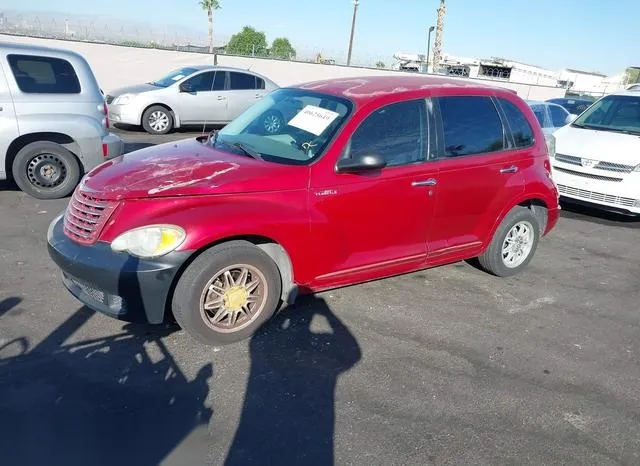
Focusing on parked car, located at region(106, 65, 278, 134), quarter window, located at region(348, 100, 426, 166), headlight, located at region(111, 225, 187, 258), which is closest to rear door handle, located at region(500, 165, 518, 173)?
quarter window, located at region(348, 100, 426, 166)

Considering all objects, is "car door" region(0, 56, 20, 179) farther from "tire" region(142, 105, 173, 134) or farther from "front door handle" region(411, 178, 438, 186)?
"tire" region(142, 105, 173, 134)

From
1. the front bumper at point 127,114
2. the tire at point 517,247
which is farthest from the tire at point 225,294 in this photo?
the front bumper at point 127,114

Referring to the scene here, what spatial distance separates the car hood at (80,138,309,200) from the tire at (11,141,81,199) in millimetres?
3323

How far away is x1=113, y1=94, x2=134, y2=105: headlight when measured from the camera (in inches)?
491

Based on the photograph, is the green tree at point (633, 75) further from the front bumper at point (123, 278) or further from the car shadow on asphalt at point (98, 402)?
the car shadow on asphalt at point (98, 402)

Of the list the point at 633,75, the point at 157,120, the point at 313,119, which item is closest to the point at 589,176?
the point at 313,119

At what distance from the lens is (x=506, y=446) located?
2.87 m

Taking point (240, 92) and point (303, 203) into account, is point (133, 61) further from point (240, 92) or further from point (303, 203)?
point (303, 203)

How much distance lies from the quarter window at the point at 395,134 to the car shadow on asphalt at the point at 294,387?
1.35 m

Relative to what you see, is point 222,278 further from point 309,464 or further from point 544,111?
point 544,111

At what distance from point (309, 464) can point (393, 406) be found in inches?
28.3

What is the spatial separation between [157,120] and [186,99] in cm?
89

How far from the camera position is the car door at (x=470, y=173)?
4.41m

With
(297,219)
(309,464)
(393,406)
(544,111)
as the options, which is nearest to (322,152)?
(297,219)
